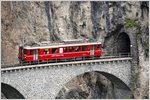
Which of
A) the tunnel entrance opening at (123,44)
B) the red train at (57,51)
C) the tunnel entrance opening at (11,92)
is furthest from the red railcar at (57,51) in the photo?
the tunnel entrance opening at (123,44)

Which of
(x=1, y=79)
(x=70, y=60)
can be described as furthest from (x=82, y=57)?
(x=1, y=79)

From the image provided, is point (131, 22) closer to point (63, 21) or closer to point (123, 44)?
point (123, 44)

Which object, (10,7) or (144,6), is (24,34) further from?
(144,6)

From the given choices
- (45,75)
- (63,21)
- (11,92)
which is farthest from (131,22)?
(11,92)

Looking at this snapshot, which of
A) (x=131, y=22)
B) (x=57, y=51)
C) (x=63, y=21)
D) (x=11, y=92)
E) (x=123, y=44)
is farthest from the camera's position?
(x=63, y=21)

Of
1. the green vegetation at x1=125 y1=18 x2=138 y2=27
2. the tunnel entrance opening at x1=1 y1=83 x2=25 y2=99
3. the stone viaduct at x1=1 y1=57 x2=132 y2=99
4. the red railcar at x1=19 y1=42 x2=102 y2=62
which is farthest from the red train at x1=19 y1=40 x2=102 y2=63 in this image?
the green vegetation at x1=125 y1=18 x2=138 y2=27
